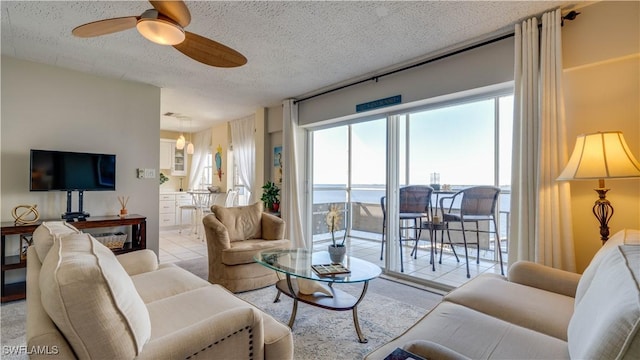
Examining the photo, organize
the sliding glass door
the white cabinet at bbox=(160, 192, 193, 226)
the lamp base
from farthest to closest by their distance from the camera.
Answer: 1. the white cabinet at bbox=(160, 192, 193, 226)
2. the sliding glass door
3. the lamp base

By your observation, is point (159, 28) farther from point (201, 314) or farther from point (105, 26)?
point (201, 314)

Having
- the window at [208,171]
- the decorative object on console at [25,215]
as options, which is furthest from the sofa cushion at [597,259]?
the window at [208,171]

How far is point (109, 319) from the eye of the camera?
3.20 feet

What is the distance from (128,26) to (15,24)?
1541 millimetres

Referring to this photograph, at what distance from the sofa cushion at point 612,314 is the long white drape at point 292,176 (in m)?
3.73

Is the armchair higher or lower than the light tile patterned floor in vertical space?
higher

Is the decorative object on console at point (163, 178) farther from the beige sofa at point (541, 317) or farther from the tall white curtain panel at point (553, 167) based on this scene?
the tall white curtain panel at point (553, 167)

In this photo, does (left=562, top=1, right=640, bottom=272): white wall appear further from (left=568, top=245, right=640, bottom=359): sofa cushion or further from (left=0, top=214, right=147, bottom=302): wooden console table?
(left=0, top=214, right=147, bottom=302): wooden console table

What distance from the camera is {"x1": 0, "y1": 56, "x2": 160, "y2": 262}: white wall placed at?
318cm

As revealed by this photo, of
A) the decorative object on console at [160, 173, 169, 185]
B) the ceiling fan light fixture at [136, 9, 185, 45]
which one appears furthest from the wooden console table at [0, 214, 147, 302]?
the decorative object on console at [160, 173, 169, 185]

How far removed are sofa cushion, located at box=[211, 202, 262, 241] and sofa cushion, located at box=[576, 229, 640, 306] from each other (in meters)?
3.02

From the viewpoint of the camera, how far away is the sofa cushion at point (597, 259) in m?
1.38

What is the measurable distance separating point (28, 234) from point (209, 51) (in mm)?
2789

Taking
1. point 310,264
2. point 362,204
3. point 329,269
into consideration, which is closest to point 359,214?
point 362,204
